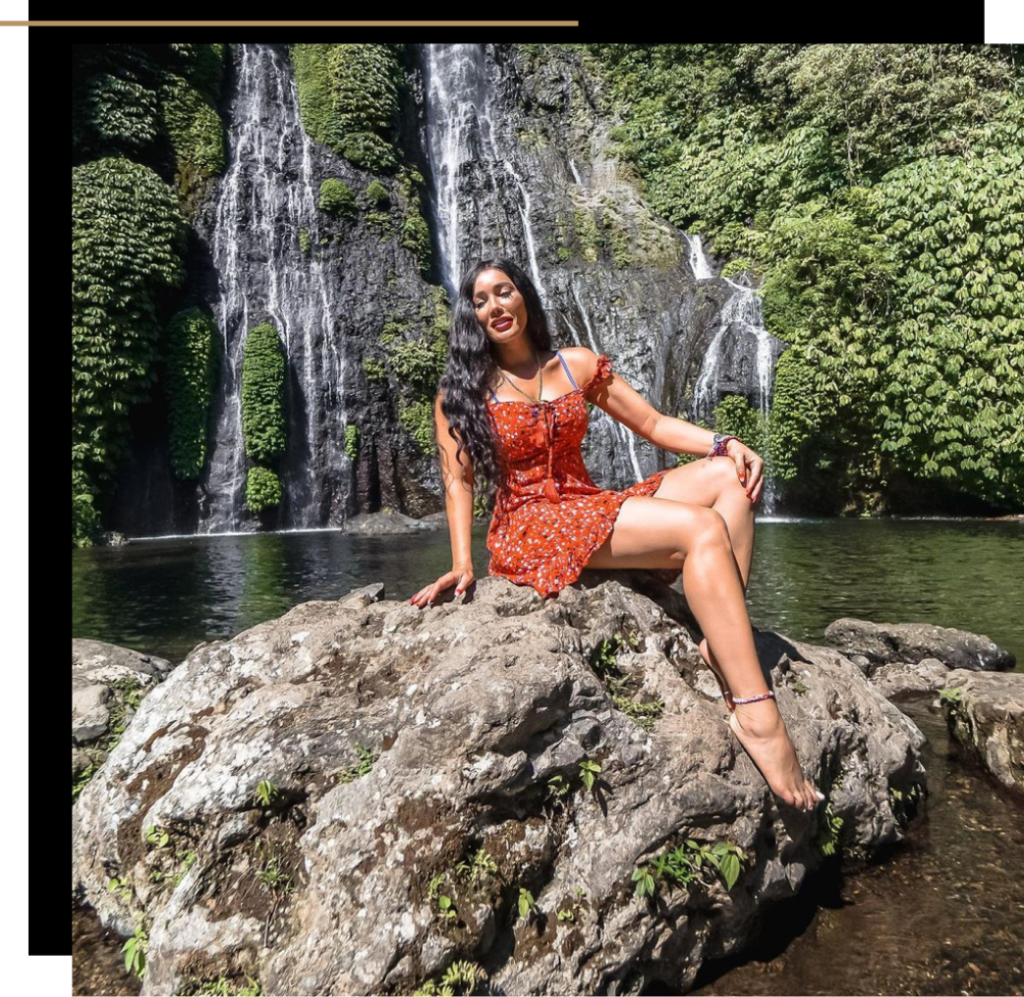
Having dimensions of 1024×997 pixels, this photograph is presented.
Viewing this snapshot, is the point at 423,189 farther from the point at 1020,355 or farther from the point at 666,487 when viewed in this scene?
the point at 666,487

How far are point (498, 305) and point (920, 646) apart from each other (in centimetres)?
430

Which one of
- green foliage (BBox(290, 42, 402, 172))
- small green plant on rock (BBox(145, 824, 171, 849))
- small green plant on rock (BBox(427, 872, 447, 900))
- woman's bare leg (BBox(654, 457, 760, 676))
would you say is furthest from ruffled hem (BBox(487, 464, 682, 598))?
green foliage (BBox(290, 42, 402, 172))

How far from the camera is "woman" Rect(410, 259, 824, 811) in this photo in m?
2.50

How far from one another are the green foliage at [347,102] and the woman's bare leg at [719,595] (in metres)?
17.0

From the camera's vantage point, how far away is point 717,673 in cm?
265

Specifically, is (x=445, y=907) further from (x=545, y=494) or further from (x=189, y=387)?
(x=189, y=387)

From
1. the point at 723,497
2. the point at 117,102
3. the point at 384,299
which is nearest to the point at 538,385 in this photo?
the point at 723,497

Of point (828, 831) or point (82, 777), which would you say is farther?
point (82, 777)

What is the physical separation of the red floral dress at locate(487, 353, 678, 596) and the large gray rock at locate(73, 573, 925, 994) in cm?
20

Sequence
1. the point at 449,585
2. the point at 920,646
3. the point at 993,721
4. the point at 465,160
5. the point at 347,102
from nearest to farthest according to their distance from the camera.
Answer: the point at 449,585
the point at 993,721
the point at 920,646
the point at 347,102
the point at 465,160

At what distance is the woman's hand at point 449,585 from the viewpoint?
8.91 ft

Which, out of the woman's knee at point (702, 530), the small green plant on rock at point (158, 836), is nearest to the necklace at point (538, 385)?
the woman's knee at point (702, 530)

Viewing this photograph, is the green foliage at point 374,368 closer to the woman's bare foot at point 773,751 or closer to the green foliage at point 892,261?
the green foliage at point 892,261

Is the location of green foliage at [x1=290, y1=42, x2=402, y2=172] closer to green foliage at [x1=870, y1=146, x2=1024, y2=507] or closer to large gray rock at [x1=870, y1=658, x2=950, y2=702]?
green foliage at [x1=870, y1=146, x2=1024, y2=507]
